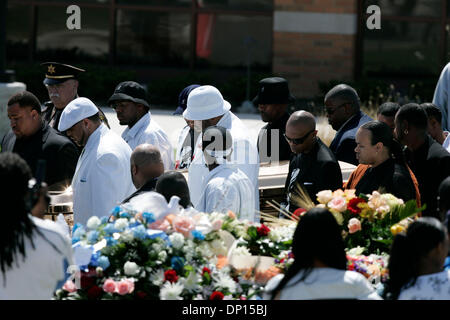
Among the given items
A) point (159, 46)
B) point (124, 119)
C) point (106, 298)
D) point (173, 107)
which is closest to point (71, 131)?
point (124, 119)

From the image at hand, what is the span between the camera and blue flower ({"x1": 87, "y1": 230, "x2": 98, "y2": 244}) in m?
4.95

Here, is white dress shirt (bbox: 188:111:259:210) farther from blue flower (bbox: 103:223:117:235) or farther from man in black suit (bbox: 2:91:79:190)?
blue flower (bbox: 103:223:117:235)

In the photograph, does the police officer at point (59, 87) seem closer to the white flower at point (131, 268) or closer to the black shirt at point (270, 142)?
the black shirt at point (270, 142)

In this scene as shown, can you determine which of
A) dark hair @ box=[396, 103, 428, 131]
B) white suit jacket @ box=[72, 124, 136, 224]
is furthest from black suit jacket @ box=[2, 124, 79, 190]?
dark hair @ box=[396, 103, 428, 131]

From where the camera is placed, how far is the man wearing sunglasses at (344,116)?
792 centimetres

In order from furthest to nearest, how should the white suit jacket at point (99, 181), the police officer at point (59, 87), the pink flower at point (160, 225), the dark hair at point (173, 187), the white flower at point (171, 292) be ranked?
1. the police officer at point (59, 87)
2. the white suit jacket at point (99, 181)
3. the dark hair at point (173, 187)
4. the pink flower at point (160, 225)
5. the white flower at point (171, 292)

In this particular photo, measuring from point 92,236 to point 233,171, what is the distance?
1370 millimetres

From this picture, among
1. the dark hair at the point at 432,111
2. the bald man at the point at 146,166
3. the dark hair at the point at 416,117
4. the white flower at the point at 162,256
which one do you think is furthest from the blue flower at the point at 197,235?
the dark hair at the point at 432,111

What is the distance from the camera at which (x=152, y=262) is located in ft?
15.7

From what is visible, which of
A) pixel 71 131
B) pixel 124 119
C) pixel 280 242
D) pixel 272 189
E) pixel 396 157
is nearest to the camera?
pixel 280 242

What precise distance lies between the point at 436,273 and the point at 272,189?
3.26m

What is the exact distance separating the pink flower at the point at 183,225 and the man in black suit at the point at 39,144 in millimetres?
2192

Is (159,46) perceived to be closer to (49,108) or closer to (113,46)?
(113,46)

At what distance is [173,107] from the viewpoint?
17203 millimetres
